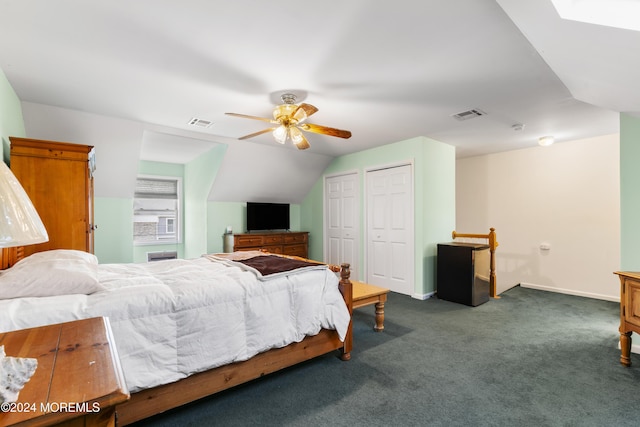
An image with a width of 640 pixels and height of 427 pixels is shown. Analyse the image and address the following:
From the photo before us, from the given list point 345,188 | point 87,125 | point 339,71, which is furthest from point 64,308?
point 345,188

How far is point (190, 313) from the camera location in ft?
5.81

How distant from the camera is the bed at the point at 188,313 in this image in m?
1.55

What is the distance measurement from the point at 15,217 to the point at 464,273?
4.40 metres

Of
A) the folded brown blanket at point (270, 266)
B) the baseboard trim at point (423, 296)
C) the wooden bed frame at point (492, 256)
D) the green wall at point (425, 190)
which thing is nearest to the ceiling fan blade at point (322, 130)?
the folded brown blanket at point (270, 266)

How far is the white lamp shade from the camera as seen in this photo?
2.61ft

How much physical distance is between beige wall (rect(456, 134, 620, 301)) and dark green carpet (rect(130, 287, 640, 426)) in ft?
4.95

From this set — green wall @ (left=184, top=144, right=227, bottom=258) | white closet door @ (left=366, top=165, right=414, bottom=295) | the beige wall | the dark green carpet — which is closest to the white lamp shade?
the dark green carpet

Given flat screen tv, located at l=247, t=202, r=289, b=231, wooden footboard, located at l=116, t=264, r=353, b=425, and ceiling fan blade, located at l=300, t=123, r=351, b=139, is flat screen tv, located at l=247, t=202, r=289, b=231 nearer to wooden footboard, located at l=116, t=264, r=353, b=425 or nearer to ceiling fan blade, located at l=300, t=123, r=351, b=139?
ceiling fan blade, located at l=300, t=123, r=351, b=139

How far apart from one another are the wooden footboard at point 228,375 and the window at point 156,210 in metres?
5.00

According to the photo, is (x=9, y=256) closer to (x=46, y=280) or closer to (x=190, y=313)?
(x=46, y=280)

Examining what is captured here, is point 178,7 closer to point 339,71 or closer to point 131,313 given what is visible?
point 339,71

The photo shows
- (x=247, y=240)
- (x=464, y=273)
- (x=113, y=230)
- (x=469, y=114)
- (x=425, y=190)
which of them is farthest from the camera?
(x=247, y=240)

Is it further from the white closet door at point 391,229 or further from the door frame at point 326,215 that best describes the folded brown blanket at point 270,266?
the door frame at point 326,215

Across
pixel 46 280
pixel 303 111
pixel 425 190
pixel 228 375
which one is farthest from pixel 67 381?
pixel 425 190
